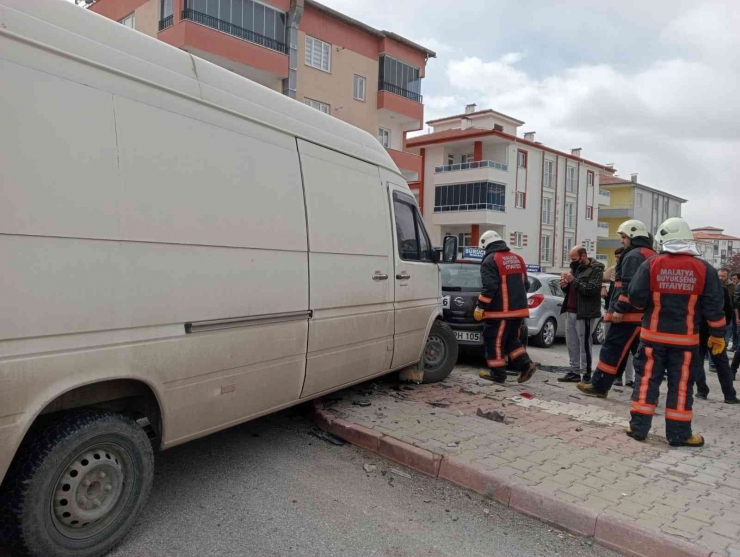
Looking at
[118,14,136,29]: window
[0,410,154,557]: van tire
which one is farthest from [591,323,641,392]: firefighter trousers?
[118,14,136,29]: window

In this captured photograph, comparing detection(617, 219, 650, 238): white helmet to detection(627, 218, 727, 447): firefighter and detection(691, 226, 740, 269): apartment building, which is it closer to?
detection(627, 218, 727, 447): firefighter

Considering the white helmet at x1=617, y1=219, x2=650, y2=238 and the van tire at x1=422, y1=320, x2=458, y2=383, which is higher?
the white helmet at x1=617, y1=219, x2=650, y2=238

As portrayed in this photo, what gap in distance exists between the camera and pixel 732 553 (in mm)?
2967

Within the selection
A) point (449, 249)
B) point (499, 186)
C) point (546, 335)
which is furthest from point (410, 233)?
point (499, 186)

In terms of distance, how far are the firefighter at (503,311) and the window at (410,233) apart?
0.91 meters

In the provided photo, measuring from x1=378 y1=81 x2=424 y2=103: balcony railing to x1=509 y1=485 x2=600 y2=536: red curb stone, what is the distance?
26900 millimetres

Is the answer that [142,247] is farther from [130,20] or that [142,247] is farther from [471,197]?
[471,197]

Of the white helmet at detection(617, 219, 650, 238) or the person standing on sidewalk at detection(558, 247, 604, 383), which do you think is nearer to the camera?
the white helmet at detection(617, 219, 650, 238)

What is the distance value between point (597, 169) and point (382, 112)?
1154 inches

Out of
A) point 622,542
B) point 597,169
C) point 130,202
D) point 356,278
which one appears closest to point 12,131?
point 130,202

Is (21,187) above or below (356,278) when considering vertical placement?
above

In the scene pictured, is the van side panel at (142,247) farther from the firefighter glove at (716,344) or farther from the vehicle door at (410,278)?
the firefighter glove at (716,344)

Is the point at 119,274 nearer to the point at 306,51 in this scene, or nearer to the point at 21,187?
the point at 21,187

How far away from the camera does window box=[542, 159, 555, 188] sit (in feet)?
144
